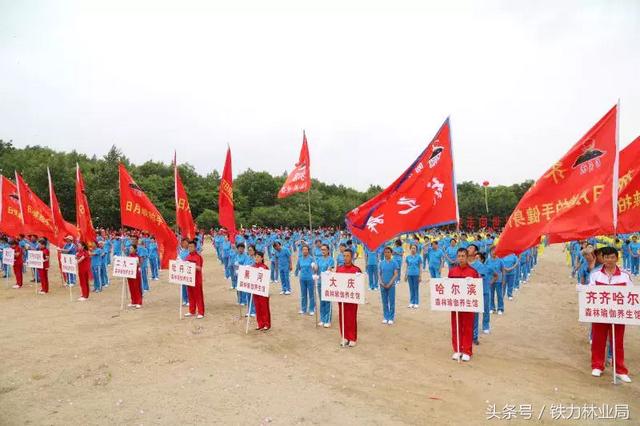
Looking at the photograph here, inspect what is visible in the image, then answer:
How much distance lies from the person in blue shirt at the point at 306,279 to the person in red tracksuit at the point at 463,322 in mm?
4206

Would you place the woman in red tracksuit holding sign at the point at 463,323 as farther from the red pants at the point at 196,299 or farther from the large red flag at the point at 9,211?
the large red flag at the point at 9,211

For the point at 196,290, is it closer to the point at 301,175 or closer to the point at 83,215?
the point at 301,175

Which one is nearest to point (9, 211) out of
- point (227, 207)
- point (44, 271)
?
point (44, 271)

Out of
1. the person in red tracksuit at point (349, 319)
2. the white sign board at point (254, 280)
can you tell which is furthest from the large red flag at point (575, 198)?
the white sign board at point (254, 280)

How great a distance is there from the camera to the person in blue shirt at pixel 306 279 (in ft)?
37.4

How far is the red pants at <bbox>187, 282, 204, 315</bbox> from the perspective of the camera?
1144 centimetres

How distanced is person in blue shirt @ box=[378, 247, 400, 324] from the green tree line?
115ft

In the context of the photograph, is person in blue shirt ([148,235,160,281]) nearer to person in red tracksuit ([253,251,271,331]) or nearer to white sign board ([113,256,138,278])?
white sign board ([113,256,138,278])

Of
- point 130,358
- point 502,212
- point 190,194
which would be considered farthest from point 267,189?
point 130,358

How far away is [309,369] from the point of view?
748 cm

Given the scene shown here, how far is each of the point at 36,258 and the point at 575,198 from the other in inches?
656

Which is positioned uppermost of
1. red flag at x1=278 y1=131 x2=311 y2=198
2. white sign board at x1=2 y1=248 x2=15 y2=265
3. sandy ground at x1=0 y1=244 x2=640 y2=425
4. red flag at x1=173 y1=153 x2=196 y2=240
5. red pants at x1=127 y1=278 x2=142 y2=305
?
red flag at x1=278 y1=131 x2=311 y2=198

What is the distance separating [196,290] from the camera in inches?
455

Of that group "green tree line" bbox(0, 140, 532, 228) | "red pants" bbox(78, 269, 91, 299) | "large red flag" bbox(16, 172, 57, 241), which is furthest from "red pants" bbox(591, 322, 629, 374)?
"green tree line" bbox(0, 140, 532, 228)
